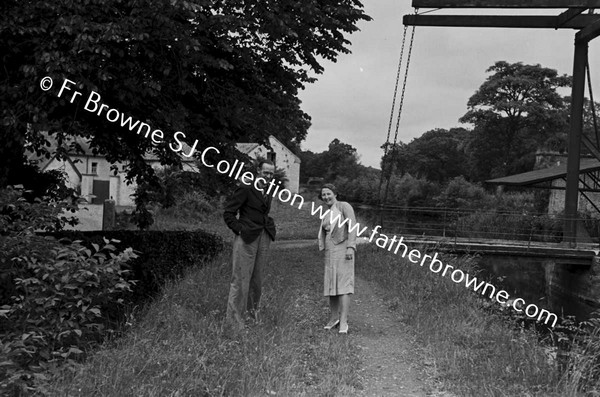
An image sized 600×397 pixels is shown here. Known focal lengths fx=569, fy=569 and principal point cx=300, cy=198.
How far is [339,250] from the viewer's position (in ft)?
25.1

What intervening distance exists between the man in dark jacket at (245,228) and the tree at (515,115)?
4627 cm

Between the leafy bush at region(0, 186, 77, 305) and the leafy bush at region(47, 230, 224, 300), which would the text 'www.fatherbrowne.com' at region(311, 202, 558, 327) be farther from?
the leafy bush at region(0, 186, 77, 305)

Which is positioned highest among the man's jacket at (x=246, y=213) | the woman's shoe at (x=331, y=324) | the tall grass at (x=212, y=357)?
the man's jacket at (x=246, y=213)

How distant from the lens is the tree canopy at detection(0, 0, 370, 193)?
805cm

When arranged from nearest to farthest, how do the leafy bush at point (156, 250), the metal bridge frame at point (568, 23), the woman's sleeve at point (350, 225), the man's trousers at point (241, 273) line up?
the man's trousers at point (241, 273) → the woman's sleeve at point (350, 225) → the leafy bush at point (156, 250) → the metal bridge frame at point (568, 23)

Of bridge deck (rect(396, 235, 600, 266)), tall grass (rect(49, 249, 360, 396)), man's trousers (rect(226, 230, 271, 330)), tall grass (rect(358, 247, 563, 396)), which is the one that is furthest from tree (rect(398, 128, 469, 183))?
man's trousers (rect(226, 230, 271, 330))

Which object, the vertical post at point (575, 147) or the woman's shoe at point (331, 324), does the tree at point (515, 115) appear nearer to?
the vertical post at point (575, 147)

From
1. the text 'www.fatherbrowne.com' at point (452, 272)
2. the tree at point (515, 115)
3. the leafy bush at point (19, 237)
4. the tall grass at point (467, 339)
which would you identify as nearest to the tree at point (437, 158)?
the tree at point (515, 115)

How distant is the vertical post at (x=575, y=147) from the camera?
19.2m

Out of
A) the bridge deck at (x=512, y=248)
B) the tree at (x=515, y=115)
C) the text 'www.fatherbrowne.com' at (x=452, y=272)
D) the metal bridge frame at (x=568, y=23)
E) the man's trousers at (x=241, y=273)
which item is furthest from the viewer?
the tree at (x=515, y=115)

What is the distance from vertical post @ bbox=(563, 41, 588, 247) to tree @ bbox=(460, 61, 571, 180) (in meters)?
30.2

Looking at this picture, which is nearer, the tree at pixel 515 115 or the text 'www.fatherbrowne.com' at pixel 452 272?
the text 'www.fatherbrowne.com' at pixel 452 272

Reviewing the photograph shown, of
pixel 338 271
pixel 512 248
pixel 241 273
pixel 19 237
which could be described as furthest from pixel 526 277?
pixel 19 237

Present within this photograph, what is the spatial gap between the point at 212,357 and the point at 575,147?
17.9 meters
